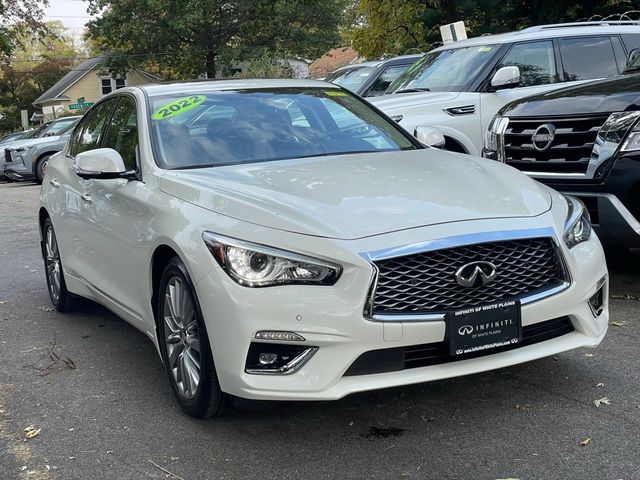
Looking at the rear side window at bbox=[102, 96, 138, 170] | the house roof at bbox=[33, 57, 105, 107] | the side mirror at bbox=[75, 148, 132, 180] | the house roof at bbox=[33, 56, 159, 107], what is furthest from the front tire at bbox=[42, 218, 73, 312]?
the house roof at bbox=[33, 57, 105, 107]

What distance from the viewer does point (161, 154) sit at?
453 cm

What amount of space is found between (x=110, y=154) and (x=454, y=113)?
15.1ft

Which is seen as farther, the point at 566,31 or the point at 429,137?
the point at 566,31

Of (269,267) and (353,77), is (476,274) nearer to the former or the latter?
(269,267)

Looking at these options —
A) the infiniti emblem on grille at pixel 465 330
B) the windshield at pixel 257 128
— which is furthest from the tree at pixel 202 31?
the infiniti emblem on grille at pixel 465 330

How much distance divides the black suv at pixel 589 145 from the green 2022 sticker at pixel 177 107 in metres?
2.47

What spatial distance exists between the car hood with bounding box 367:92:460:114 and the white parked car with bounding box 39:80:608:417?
3751 mm

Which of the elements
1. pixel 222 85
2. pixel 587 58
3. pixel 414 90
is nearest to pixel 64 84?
pixel 414 90

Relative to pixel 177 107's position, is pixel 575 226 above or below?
below

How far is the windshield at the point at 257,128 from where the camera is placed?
Answer: 4.62 m

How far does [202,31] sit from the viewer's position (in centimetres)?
4444

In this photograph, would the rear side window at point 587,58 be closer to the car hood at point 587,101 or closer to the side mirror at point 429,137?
the car hood at point 587,101

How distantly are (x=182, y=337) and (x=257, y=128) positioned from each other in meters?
1.49

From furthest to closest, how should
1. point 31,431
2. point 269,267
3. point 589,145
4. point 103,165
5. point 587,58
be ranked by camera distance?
point 587,58
point 589,145
point 103,165
point 31,431
point 269,267
